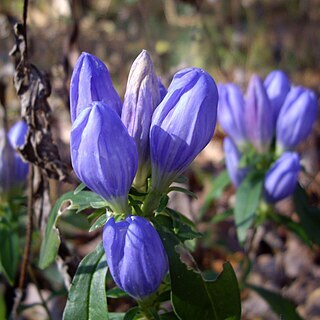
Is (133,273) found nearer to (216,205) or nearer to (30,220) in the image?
(30,220)

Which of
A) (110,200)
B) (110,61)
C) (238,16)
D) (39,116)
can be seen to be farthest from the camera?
(238,16)

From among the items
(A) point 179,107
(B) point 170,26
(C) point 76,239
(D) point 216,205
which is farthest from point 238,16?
(A) point 179,107

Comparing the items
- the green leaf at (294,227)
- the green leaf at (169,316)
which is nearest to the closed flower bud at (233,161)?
the green leaf at (294,227)

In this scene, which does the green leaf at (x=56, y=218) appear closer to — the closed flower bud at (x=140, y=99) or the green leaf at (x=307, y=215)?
the closed flower bud at (x=140, y=99)

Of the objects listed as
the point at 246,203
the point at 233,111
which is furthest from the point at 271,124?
the point at 246,203

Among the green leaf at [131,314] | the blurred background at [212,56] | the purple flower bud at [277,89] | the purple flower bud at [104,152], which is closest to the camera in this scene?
the purple flower bud at [104,152]

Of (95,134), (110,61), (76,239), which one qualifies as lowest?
(76,239)

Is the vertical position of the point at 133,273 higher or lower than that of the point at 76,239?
higher
